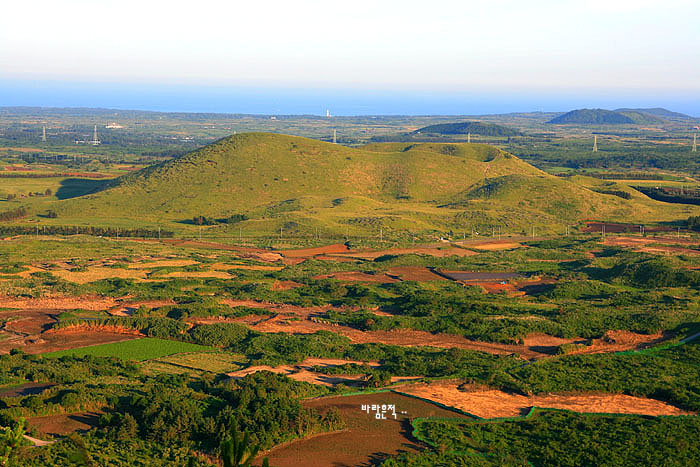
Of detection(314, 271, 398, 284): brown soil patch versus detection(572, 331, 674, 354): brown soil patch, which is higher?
detection(572, 331, 674, 354): brown soil patch

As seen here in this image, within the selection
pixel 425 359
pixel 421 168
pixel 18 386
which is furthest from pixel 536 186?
pixel 18 386

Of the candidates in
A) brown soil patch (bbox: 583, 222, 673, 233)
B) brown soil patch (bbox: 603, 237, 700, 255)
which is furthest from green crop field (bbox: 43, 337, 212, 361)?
brown soil patch (bbox: 583, 222, 673, 233)

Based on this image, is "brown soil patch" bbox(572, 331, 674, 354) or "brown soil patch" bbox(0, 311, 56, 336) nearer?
"brown soil patch" bbox(572, 331, 674, 354)

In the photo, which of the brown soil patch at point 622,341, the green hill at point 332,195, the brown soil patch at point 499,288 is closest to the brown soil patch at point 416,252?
the green hill at point 332,195

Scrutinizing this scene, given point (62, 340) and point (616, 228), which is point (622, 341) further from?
point (616, 228)

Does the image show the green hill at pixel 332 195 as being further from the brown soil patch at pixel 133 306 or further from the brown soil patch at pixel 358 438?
the brown soil patch at pixel 358 438

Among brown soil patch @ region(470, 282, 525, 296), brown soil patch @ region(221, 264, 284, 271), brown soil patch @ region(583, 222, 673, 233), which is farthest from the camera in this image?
brown soil patch @ region(583, 222, 673, 233)

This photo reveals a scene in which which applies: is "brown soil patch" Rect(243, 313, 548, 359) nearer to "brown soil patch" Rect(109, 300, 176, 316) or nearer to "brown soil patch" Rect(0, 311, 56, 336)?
"brown soil patch" Rect(109, 300, 176, 316)
